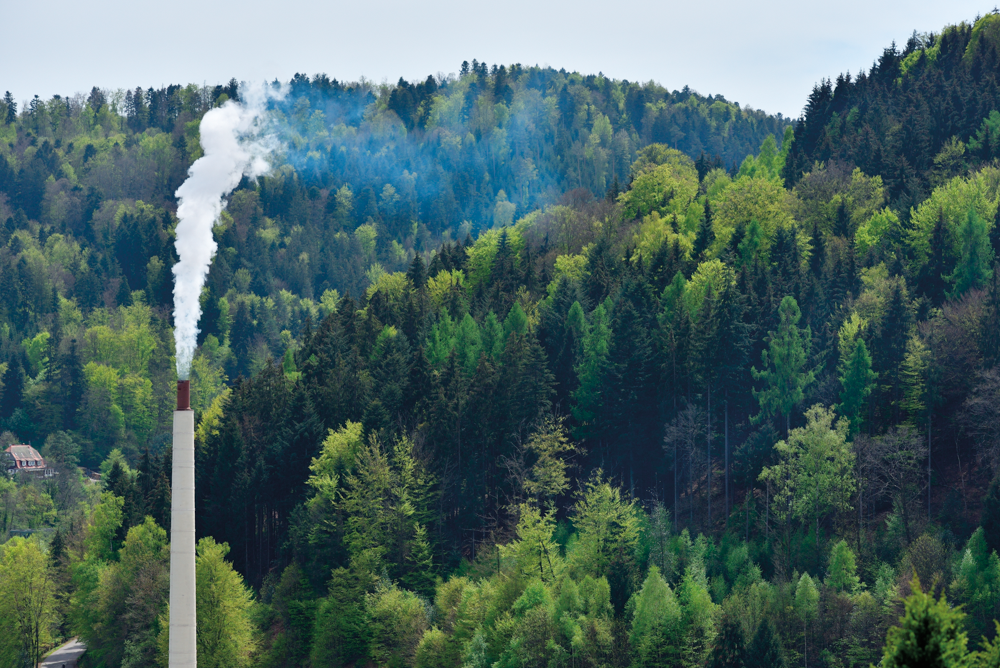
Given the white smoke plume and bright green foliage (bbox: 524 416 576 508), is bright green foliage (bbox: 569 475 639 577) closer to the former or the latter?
bright green foliage (bbox: 524 416 576 508)

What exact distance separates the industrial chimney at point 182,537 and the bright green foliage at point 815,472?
34.4m

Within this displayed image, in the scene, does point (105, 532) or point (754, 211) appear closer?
point (105, 532)

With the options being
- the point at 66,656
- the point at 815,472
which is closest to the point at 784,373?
the point at 815,472

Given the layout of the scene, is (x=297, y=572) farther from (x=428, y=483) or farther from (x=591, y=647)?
(x=591, y=647)

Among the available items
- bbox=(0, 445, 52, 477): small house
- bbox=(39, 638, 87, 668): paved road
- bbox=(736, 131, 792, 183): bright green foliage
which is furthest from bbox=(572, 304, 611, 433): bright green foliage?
bbox=(0, 445, 52, 477): small house

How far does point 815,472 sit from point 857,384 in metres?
7.07

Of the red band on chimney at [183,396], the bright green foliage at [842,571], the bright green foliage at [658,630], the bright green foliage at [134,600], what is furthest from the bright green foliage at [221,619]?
the bright green foliage at [842,571]

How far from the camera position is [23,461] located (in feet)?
590

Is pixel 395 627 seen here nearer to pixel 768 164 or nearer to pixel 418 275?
pixel 418 275

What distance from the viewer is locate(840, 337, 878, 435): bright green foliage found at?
273 feet

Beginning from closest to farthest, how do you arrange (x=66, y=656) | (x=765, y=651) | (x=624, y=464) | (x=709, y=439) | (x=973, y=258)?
(x=765, y=651)
(x=709, y=439)
(x=624, y=464)
(x=973, y=258)
(x=66, y=656)

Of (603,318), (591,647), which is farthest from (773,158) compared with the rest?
(591,647)

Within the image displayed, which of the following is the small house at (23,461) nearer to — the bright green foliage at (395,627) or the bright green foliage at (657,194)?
the bright green foliage at (657,194)

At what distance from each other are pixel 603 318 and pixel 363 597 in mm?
25353
